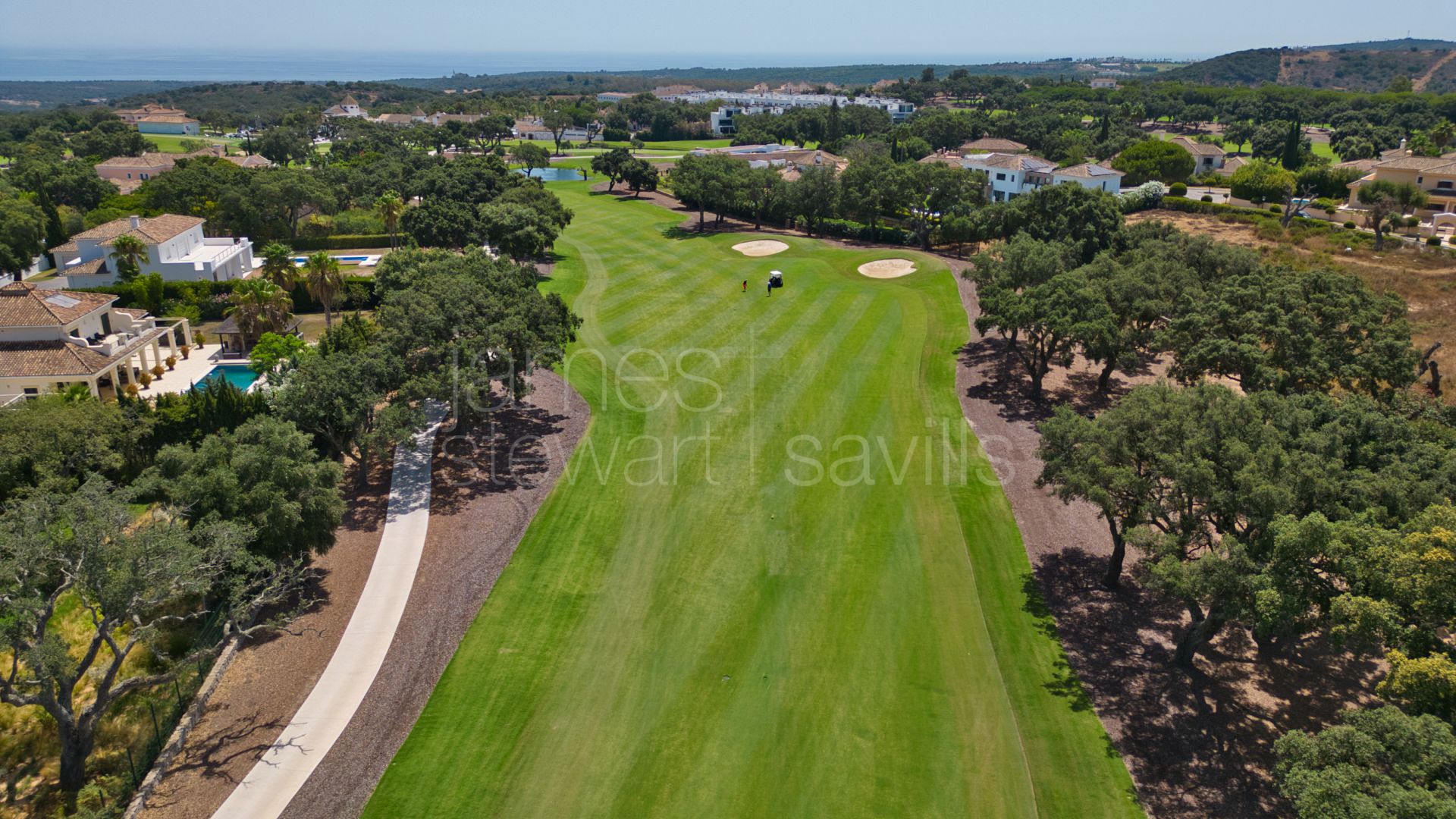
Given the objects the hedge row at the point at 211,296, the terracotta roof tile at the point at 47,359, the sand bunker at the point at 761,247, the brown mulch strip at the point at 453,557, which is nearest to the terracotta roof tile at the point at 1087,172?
the sand bunker at the point at 761,247

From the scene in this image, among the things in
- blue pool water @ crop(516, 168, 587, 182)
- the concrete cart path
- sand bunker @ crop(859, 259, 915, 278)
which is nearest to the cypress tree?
sand bunker @ crop(859, 259, 915, 278)

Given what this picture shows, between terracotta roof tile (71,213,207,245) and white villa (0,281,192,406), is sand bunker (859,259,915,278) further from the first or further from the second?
terracotta roof tile (71,213,207,245)

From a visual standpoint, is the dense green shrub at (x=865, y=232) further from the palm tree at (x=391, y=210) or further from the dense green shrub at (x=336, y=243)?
the dense green shrub at (x=336, y=243)

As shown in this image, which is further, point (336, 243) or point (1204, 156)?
point (1204, 156)

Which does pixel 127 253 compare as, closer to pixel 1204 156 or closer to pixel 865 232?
pixel 865 232

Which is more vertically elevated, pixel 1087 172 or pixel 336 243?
pixel 1087 172

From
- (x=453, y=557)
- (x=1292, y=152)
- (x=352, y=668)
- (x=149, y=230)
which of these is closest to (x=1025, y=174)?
(x=1292, y=152)
